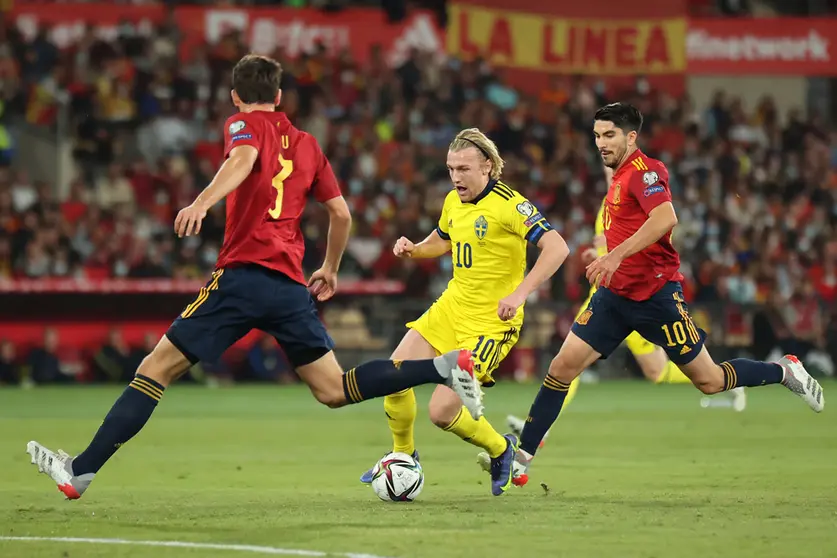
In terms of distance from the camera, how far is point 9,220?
75.1 feet

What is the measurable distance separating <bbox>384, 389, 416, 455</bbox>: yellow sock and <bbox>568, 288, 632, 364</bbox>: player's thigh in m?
1.25

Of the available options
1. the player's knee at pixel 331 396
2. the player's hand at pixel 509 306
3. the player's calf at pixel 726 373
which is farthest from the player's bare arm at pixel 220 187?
the player's calf at pixel 726 373

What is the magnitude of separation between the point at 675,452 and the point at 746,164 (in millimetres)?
16985

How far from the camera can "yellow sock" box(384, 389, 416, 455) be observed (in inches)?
377

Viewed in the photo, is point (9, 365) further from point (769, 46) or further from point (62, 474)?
point (769, 46)

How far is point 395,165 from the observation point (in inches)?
1047

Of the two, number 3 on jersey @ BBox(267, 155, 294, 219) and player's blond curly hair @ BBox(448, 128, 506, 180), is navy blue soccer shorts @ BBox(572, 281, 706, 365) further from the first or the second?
number 3 on jersey @ BBox(267, 155, 294, 219)

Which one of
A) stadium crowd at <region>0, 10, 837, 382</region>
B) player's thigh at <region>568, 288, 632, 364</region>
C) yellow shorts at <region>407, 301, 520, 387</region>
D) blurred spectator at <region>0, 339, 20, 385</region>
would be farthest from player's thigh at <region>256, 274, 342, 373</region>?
stadium crowd at <region>0, 10, 837, 382</region>

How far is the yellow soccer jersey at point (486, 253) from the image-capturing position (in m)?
9.76

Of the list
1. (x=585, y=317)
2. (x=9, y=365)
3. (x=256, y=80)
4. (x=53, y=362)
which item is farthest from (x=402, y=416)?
(x=9, y=365)

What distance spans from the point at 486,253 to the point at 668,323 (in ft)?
4.19

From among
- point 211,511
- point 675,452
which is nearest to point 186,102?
point 675,452

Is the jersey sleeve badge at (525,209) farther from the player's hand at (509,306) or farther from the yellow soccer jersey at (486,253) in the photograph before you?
the player's hand at (509,306)

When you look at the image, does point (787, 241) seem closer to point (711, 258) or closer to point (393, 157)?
point (711, 258)
